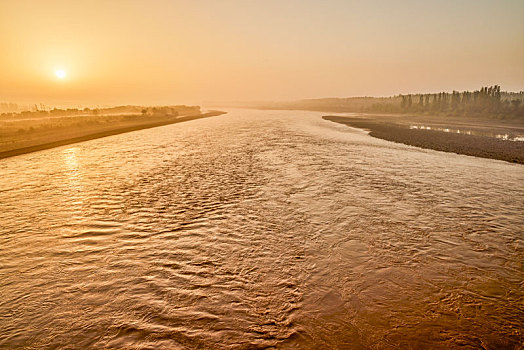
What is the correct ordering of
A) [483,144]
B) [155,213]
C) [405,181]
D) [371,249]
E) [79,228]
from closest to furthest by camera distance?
[371,249], [79,228], [155,213], [405,181], [483,144]

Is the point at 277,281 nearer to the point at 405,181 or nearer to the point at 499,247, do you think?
the point at 499,247

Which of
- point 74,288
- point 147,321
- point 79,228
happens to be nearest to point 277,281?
point 147,321

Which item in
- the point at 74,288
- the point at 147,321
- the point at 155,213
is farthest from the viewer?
the point at 155,213

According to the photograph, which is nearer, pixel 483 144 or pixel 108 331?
pixel 108 331

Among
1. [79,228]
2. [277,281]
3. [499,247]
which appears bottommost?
[499,247]

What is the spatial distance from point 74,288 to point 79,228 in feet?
11.9

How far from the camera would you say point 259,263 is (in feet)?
22.3

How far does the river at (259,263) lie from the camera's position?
185 inches

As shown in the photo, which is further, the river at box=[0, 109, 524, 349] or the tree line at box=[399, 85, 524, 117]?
the tree line at box=[399, 85, 524, 117]

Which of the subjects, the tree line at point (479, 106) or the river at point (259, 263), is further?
the tree line at point (479, 106)

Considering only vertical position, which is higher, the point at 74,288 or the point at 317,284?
the point at 74,288

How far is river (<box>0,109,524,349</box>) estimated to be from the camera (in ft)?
15.4

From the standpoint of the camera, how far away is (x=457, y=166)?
18906mm

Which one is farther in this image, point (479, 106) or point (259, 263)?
point (479, 106)
